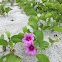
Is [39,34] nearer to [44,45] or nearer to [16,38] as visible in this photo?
[44,45]

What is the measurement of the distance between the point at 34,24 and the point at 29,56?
1.35 feet

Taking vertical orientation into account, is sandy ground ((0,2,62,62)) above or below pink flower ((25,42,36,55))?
below

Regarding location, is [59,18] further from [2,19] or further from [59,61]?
[2,19]

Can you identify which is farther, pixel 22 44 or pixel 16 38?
pixel 22 44

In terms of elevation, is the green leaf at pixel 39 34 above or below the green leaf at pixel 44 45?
above

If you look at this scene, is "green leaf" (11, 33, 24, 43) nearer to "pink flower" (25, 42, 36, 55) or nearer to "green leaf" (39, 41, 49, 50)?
"pink flower" (25, 42, 36, 55)

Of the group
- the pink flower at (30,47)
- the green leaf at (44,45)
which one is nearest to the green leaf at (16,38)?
the pink flower at (30,47)

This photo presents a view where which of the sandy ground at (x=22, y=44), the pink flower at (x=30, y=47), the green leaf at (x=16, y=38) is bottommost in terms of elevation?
the sandy ground at (x=22, y=44)

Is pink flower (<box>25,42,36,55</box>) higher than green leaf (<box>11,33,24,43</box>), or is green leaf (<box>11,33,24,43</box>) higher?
green leaf (<box>11,33,24,43</box>)

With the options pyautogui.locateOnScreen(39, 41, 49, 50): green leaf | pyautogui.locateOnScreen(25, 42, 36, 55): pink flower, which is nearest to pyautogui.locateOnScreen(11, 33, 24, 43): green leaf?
pyautogui.locateOnScreen(25, 42, 36, 55): pink flower

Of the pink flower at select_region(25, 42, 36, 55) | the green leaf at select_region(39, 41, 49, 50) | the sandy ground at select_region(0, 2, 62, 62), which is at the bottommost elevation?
the sandy ground at select_region(0, 2, 62, 62)

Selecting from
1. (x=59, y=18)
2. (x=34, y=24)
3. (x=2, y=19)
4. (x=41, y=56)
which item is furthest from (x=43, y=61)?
(x=2, y=19)

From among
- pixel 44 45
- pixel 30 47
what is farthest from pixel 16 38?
pixel 44 45

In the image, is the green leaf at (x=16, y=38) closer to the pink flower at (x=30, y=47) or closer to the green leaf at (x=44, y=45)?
the pink flower at (x=30, y=47)
